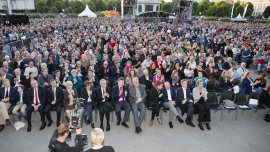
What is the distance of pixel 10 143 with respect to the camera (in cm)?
412

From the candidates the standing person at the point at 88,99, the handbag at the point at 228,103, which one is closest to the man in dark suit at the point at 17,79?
the standing person at the point at 88,99

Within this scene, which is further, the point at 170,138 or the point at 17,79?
the point at 17,79

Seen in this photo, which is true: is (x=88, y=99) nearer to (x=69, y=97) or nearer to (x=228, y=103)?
(x=69, y=97)

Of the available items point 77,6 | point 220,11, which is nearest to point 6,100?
point 77,6

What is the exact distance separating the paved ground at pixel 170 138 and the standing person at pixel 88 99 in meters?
0.24

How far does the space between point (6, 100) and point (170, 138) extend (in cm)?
461

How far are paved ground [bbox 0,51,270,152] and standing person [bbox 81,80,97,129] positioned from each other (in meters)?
0.24

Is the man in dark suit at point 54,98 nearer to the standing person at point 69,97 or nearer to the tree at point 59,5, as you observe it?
the standing person at point 69,97

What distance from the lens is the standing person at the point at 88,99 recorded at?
4.86 metres

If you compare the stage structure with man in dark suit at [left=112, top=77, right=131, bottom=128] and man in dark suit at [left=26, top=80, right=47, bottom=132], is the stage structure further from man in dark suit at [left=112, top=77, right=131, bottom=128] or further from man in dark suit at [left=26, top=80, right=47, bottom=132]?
man in dark suit at [left=26, top=80, right=47, bottom=132]

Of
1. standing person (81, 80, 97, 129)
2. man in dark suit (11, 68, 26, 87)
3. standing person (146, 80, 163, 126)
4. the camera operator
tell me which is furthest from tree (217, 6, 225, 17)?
the camera operator

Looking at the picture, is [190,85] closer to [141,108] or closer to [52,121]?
[141,108]

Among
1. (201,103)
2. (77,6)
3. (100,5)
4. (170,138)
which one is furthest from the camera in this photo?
(100,5)

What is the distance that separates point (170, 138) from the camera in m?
4.40
